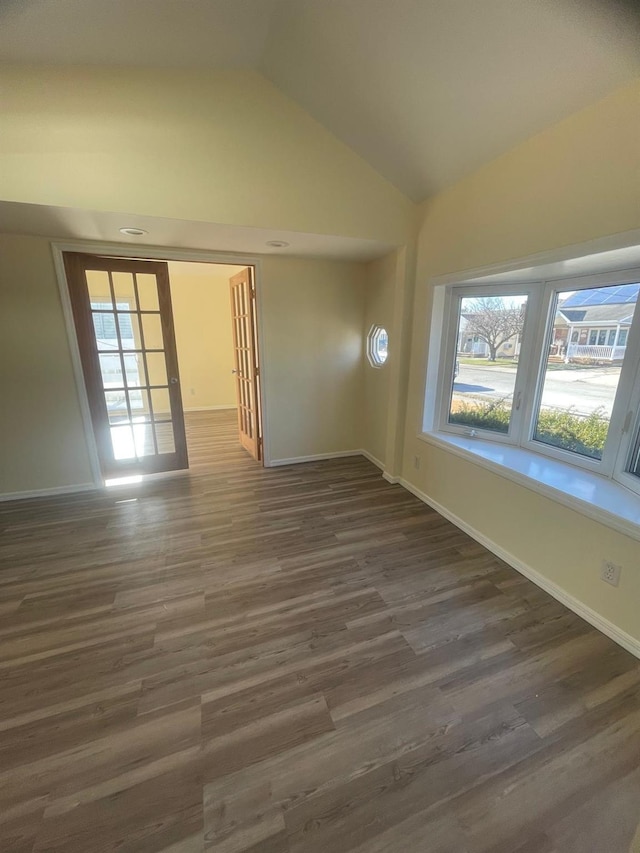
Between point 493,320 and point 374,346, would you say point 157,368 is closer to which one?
point 374,346

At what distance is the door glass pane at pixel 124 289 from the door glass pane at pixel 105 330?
16 centimetres

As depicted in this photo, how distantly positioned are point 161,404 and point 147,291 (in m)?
1.09

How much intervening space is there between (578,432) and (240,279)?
341 cm

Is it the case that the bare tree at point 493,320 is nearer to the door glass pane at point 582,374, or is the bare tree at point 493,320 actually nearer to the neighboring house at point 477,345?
the neighboring house at point 477,345

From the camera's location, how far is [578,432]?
7.34 feet

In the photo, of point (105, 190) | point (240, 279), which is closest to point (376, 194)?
point (240, 279)

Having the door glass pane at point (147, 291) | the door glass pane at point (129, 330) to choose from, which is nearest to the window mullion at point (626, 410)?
the door glass pane at point (147, 291)

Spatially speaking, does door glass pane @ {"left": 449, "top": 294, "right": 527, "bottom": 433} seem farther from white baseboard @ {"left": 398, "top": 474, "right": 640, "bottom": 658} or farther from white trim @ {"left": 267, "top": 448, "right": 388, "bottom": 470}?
white trim @ {"left": 267, "top": 448, "right": 388, "bottom": 470}

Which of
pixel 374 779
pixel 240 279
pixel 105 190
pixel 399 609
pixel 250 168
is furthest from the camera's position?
pixel 240 279

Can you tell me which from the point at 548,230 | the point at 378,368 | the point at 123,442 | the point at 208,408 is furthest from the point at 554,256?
the point at 208,408

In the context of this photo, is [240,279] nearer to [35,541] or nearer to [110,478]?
[110,478]

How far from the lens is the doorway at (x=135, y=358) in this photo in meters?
3.05

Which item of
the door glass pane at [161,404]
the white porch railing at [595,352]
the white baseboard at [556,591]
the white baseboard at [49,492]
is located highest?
the white porch railing at [595,352]

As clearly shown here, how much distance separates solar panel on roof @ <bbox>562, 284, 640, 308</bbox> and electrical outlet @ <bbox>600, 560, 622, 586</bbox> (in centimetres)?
143
